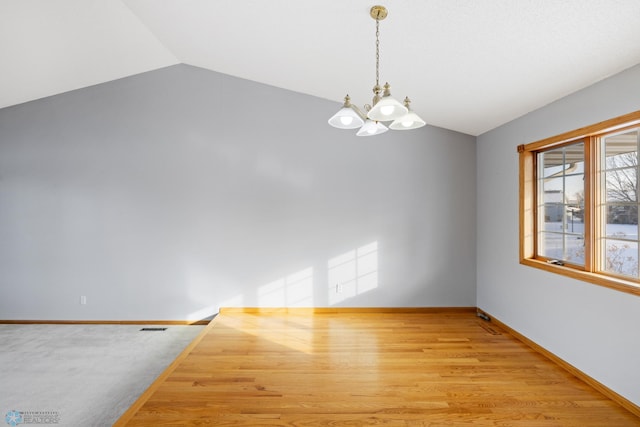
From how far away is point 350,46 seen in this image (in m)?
2.74

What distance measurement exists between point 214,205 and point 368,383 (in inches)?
112

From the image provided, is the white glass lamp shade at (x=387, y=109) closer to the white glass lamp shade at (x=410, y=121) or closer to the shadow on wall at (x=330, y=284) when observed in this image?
the white glass lamp shade at (x=410, y=121)

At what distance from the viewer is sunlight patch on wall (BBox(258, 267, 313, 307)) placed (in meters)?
4.14

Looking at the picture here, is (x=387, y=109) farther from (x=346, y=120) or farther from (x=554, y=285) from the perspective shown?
(x=554, y=285)

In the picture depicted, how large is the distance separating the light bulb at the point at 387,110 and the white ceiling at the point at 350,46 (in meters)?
0.90

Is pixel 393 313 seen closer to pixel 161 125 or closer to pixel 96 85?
pixel 161 125

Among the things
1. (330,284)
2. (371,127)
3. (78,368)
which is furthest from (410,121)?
(78,368)

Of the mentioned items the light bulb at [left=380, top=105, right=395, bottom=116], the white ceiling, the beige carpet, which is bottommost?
the beige carpet

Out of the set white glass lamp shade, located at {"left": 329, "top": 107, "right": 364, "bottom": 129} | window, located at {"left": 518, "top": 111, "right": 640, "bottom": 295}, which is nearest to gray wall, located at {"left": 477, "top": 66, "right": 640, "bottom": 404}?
window, located at {"left": 518, "top": 111, "right": 640, "bottom": 295}

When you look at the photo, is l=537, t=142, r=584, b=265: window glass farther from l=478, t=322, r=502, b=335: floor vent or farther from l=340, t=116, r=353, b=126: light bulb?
l=340, t=116, r=353, b=126: light bulb

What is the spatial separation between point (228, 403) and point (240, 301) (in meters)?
1.96

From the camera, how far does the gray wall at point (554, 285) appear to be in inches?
87.2

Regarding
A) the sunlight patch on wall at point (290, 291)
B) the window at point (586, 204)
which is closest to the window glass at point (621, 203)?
the window at point (586, 204)

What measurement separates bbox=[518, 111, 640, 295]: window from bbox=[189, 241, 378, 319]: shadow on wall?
176cm
